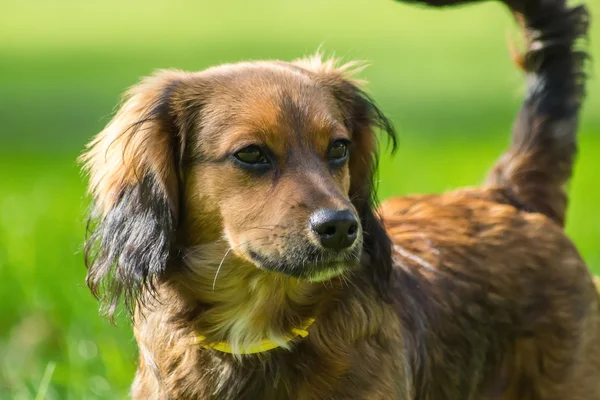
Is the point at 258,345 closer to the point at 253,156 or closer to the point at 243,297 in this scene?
the point at 243,297

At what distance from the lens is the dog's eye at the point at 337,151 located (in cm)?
382

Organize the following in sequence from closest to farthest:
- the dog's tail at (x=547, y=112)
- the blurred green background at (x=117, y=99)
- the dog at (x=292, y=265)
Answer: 1. the dog at (x=292, y=265)
2. the dog's tail at (x=547, y=112)
3. the blurred green background at (x=117, y=99)

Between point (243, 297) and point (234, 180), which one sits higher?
point (234, 180)

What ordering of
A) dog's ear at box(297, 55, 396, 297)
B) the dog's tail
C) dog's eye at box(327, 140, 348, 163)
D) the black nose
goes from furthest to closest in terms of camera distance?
the dog's tail → dog's ear at box(297, 55, 396, 297) → dog's eye at box(327, 140, 348, 163) → the black nose

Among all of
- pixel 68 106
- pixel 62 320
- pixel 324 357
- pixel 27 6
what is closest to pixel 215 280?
pixel 324 357

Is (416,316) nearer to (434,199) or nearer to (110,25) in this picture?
(434,199)

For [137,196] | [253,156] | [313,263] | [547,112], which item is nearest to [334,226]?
[313,263]

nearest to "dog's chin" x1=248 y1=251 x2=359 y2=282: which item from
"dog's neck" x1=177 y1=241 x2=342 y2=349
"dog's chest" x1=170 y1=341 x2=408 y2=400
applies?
"dog's neck" x1=177 y1=241 x2=342 y2=349

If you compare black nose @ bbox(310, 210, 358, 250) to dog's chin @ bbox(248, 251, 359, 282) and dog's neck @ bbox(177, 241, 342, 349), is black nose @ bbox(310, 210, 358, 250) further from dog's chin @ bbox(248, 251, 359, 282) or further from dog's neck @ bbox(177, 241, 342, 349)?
dog's neck @ bbox(177, 241, 342, 349)

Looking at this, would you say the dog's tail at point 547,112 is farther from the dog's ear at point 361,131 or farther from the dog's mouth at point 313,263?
the dog's mouth at point 313,263

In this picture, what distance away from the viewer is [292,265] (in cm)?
353

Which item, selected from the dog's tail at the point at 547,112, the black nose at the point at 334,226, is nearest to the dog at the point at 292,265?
the black nose at the point at 334,226

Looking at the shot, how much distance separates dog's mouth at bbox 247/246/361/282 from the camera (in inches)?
138

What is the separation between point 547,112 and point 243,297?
6.03ft
